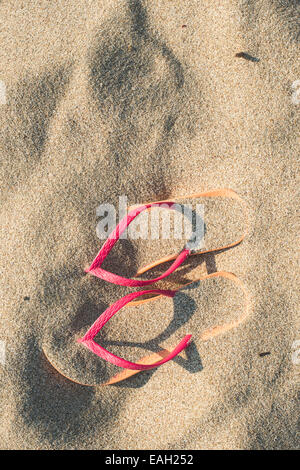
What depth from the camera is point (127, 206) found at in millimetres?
1461

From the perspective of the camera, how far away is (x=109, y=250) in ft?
4.71

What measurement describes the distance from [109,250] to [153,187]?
0.33 metres

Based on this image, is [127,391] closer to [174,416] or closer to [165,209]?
[174,416]

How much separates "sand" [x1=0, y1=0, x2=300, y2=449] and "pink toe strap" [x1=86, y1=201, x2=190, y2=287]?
0.06m

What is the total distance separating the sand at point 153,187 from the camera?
1.43 m

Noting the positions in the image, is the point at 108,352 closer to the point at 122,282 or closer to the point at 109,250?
the point at 122,282

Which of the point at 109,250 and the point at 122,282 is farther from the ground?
the point at 109,250

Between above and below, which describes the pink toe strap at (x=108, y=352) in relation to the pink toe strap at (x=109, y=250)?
below

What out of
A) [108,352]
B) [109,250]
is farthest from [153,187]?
[108,352]

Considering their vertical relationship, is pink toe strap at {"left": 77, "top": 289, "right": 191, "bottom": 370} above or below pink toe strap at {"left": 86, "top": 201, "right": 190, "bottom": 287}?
below

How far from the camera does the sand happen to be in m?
1.43

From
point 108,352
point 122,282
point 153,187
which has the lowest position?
point 108,352

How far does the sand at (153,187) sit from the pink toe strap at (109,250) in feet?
0.19

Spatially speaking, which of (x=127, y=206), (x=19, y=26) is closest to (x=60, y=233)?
(x=127, y=206)
